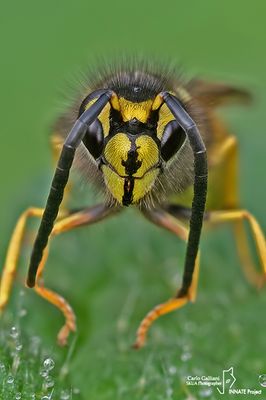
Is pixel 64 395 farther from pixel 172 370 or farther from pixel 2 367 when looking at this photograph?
pixel 172 370

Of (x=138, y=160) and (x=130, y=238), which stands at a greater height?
(x=138, y=160)

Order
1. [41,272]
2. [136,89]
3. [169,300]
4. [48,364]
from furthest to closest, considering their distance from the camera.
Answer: [169,300] < [41,272] < [48,364] < [136,89]

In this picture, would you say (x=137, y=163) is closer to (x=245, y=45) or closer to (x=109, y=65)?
(x=109, y=65)

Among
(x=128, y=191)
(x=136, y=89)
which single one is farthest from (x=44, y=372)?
(x=136, y=89)

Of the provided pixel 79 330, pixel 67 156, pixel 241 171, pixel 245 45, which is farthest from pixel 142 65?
pixel 245 45

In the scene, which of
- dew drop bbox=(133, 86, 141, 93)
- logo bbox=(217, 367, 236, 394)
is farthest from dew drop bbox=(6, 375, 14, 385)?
dew drop bbox=(133, 86, 141, 93)

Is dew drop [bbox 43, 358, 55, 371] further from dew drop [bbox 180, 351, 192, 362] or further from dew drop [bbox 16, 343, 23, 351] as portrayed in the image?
dew drop [bbox 180, 351, 192, 362]

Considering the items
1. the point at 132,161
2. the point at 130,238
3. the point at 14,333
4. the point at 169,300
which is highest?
the point at 132,161
